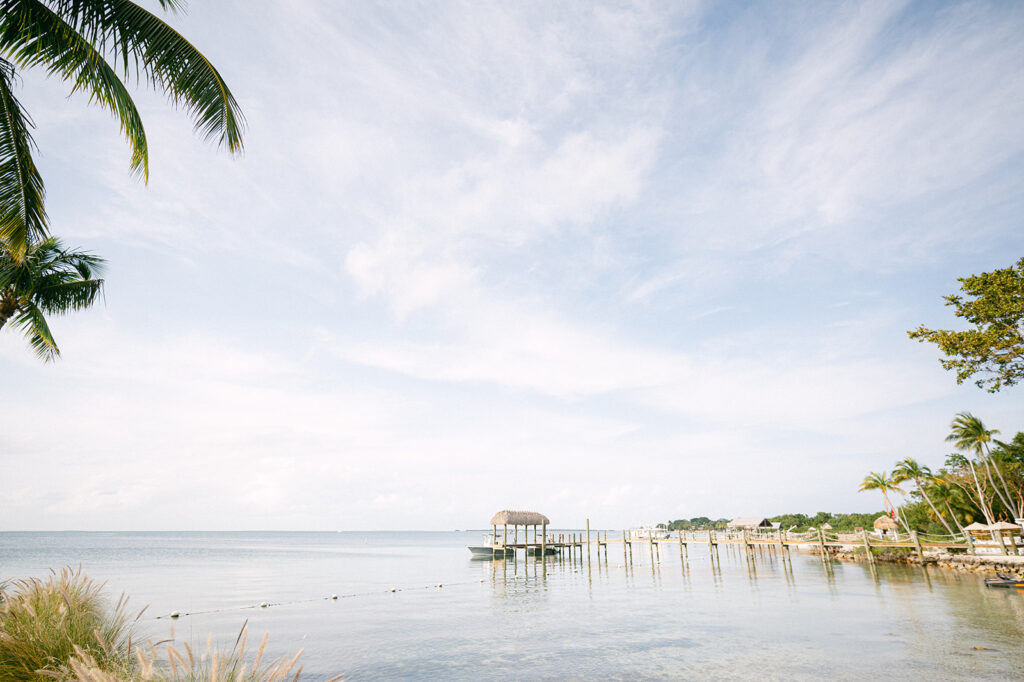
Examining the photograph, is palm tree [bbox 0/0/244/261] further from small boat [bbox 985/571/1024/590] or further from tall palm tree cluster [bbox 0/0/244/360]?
small boat [bbox 985/571/1024/590]

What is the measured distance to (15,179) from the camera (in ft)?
22.0

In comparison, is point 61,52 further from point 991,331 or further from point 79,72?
point 991,331

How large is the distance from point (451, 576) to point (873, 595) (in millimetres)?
28868

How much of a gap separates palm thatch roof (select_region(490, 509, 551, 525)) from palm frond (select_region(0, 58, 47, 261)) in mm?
48321

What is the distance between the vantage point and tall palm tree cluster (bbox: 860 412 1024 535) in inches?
1388

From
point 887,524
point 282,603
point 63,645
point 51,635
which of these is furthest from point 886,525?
point 51,635

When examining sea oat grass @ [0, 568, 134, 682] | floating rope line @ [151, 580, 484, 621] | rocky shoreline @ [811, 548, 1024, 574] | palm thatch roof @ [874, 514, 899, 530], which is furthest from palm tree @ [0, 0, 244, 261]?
palm thatch roof @ [874, 514, 899, 530]

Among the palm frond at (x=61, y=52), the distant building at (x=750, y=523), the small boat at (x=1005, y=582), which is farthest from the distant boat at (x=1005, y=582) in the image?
the distant building at (x=750, y=523)

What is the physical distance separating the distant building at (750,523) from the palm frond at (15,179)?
65928mm

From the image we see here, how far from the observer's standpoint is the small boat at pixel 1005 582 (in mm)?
22703

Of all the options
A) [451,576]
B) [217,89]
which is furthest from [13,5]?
[451,576]

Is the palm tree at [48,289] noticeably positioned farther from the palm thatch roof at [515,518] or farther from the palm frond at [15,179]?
the palm thatch roof at [515,518]

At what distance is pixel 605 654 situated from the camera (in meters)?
14.7

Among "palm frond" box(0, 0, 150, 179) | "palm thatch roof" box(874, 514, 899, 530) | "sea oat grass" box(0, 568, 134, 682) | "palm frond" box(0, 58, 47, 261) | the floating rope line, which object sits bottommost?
the floating rope line
